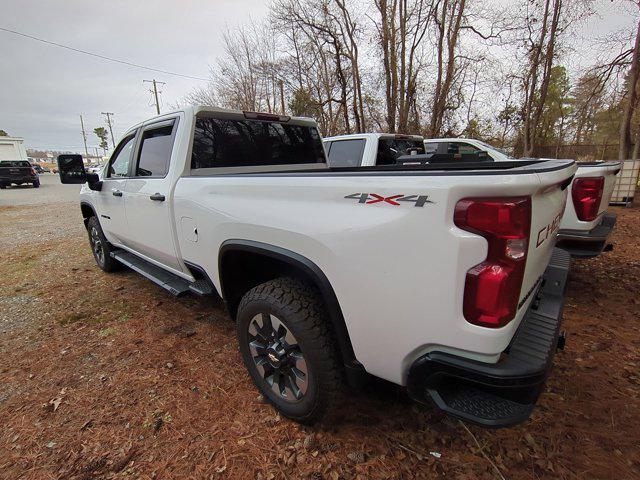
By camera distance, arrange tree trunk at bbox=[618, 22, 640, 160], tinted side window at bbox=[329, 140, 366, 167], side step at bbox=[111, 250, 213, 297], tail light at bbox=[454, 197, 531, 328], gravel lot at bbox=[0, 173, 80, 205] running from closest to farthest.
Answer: tail light at bbox=[454, 197, 531, 328], side step at bbox=[111, 250, 213, 297], tinted side window at bbox=[329, 140, 366, 167], tree trunk at bbox=[618, 22, 640, 160], gravel lot at bbox=[0, 173, 80, 205]

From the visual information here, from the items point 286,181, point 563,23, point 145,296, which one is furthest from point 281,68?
point 286,181

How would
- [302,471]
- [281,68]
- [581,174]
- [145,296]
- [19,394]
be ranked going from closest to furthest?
[302,471]
[19,394]
[581,174]
[145,296]
[281,68]

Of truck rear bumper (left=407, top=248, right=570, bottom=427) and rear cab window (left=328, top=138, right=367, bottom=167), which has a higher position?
rear cab window (left=328, top=138, right=367, bottom=167)

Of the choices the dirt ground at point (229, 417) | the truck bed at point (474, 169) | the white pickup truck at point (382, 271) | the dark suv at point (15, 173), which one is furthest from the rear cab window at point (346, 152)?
the dark suv at point (15, 173)

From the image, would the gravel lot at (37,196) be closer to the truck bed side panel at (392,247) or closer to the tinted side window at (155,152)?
the tinted side window at (155,152)

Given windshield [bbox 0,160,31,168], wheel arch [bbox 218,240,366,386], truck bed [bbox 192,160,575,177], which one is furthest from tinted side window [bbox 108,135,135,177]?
windshield [bbox 0,160,31,168]

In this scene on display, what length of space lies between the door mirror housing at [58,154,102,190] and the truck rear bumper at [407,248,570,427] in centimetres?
415

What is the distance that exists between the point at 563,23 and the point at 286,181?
17171mm

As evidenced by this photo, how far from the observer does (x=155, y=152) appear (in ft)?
10.2

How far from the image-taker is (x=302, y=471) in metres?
1.77

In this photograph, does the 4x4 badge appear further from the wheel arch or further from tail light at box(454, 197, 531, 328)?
the wheel arch

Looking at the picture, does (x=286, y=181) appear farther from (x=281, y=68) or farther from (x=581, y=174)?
(x=281, y=68)

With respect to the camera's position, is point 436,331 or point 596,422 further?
point 596,422

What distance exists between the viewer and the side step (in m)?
2.72
